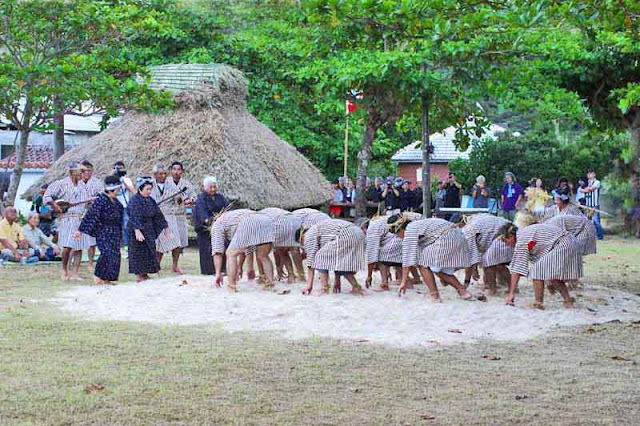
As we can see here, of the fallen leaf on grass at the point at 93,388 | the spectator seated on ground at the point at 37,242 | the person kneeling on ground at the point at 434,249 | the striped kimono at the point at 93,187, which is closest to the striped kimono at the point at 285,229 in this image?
the person kneeling on ground at the point at 434,249

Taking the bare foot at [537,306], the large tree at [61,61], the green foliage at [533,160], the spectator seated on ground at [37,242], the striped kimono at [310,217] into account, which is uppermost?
the large tree at [61,61]

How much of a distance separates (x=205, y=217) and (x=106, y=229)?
57.7 inches

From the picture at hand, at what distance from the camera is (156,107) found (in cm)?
1834

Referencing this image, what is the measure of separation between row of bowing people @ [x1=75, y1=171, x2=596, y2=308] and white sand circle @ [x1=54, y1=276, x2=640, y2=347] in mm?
339

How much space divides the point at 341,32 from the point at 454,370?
10261mm

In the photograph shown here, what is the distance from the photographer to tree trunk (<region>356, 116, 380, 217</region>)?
22467 mm

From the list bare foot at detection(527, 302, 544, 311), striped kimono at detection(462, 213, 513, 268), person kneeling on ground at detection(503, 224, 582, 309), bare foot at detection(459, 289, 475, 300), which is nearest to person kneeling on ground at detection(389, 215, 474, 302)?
bare foot at detection(459, 289, 475, 300)

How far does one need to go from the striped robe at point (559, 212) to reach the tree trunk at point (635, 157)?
8530 millimetres

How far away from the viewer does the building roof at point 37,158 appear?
3145cm

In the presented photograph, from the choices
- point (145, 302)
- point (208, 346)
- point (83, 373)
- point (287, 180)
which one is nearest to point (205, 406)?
point (83, 373)

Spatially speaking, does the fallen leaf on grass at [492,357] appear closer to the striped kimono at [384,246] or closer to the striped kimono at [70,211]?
the striped kimono at [384,246]

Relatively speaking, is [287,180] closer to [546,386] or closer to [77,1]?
[77,1]

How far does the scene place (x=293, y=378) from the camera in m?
7.77

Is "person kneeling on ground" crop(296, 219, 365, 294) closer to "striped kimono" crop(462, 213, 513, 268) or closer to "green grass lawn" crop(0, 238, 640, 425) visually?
"striped kimono" crop(462, 213, 513, 268)
